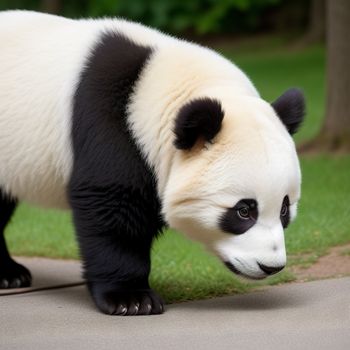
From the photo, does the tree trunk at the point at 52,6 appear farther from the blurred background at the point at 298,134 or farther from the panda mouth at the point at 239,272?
the panda mouth at the point at 239,272

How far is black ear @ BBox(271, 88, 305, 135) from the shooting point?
5.25 m

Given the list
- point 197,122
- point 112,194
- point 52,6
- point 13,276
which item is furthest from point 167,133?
point 52,6

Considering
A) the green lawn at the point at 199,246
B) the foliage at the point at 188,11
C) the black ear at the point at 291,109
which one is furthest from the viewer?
the foliage at the point at 188,11

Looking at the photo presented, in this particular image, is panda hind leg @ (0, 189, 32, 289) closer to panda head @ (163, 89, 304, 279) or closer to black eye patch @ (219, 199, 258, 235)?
panda head @ (163, 89, 304, 279)

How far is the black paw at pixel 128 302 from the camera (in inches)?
204

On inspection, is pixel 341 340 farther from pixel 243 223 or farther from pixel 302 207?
pixel 302 207

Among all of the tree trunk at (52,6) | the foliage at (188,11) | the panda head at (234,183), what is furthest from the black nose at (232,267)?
the tree trunk at (52,6)

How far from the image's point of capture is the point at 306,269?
20.9 ft

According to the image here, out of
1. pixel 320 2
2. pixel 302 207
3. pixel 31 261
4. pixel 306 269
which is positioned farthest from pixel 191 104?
pixel 320 2

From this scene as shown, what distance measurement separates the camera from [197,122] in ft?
15.9

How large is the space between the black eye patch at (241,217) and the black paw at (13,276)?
1.88 m

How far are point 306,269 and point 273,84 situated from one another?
1160 cm

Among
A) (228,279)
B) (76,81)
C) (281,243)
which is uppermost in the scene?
(76,81)

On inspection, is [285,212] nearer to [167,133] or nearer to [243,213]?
[243,213]
